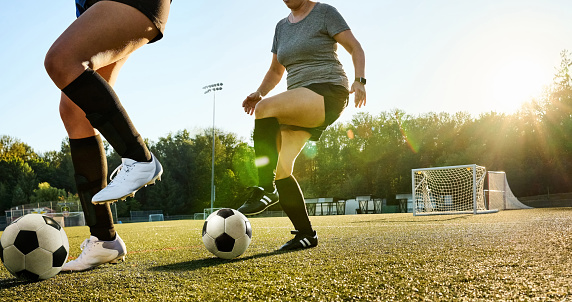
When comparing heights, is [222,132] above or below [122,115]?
above

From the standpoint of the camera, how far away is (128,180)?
214cm

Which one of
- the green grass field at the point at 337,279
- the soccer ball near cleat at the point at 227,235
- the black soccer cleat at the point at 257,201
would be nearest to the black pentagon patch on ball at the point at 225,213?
the soccer ball near cleat at the point at 227,235

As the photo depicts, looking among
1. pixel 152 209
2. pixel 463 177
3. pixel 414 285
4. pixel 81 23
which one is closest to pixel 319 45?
pixel 81 23

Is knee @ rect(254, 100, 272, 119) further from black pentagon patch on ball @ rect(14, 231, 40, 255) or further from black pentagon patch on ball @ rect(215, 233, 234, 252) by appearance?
black pentagon patch on ball @ rect(14, 231, 40, 255)

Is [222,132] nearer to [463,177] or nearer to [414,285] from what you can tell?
[463,177]

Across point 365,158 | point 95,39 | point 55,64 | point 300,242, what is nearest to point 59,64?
point 55,64

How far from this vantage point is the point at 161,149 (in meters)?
56.7

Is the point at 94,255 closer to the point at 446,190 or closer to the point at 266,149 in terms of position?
the point at 266,149

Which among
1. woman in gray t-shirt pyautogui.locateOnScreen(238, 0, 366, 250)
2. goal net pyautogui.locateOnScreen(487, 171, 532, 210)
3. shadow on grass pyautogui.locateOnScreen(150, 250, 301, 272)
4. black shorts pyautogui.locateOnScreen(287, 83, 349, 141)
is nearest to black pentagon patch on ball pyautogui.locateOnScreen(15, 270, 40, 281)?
shadow on grass pyautogui.locateOnScreen(150, 250, 301, 272)

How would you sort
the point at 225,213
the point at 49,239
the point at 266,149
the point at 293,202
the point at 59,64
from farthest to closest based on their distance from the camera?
1. the point at 293,202
2. the point at 266,149
3. the point at 225,213
4. the point at 49,239
5. the point at 59,64

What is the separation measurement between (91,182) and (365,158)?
165ft

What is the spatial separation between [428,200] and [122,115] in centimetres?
2002

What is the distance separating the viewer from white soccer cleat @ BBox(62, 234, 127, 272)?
2629 millimetres

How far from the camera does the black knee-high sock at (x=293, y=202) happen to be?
3.50 metres
